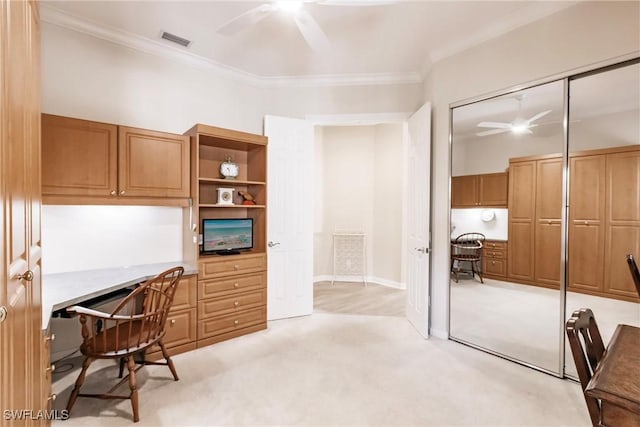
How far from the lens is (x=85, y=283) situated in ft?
7.68

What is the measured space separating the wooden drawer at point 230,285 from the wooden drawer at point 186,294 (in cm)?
6

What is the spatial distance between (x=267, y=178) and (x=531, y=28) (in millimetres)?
2859

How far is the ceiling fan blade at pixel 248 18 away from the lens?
2191mm

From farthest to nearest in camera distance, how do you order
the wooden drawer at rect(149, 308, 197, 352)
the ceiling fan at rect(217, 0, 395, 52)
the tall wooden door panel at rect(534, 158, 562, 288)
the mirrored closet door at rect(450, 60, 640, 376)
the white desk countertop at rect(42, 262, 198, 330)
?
the wooden drawer at rect(149, 308, 197, 352) < the tall wooden door panel at rect(534, 158, 562, 288) < the mirrored closet door at rect(450, 60, 640, 376) < the ceiling fan at rect(217, 0, 395, 52) < the white desk countertop at rect(42, 262, 198, 330)

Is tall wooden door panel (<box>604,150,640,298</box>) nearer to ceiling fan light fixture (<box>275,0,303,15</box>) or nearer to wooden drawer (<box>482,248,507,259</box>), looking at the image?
wooden drawer (<box>482,248,507,259</box>)

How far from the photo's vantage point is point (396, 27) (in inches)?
114

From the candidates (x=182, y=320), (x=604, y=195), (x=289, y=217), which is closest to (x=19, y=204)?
(x=182, y=320)

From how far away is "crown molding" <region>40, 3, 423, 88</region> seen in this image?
2.70 metres

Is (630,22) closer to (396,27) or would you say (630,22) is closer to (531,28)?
(531,28)

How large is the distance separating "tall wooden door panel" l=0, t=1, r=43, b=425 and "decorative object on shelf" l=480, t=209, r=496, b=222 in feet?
10.7

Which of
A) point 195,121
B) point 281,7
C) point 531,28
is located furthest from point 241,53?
point 531,28

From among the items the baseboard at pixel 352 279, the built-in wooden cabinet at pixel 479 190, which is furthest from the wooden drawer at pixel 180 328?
the baseboard at pixel 352 279

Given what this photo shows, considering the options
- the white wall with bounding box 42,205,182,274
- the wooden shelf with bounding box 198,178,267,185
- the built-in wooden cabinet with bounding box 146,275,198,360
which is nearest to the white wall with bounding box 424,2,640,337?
the wooden shelf with bounding box 198,178,267,185

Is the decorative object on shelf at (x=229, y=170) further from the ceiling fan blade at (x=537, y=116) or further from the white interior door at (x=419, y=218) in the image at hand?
the ceiling fan blade at (x=537, y=116)
